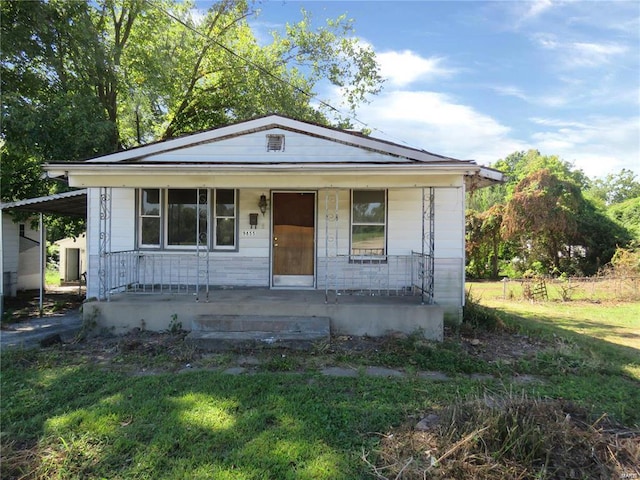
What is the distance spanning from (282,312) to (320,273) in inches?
80.0

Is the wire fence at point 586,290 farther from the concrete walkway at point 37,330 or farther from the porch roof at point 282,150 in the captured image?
the concrete walkway at point 37,330

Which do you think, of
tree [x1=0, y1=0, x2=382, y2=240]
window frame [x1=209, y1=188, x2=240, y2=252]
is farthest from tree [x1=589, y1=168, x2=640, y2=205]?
window frame [x1=209, y1=188, x2=240, y2=252]

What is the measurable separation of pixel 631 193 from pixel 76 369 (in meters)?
68.0

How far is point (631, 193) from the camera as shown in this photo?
177ft

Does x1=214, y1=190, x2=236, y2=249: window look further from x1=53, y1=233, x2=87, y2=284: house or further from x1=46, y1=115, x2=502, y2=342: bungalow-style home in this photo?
x1=53, y1=233, x2=87, y2=284: house

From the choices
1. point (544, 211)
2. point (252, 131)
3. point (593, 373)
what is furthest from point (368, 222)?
point (544, 211)

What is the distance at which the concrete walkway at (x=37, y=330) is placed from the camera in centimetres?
654

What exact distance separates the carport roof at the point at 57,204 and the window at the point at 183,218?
5.00ft

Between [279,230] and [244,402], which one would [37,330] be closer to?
[279,230]

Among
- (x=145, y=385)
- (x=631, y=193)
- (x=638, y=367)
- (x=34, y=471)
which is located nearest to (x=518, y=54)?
(x=638, y=367)

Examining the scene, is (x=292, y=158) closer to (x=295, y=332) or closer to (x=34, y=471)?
(x=295, y=332)

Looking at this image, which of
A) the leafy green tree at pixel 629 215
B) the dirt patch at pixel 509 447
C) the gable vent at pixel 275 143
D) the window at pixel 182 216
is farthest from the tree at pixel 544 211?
the dirt patch at pixel 509 447

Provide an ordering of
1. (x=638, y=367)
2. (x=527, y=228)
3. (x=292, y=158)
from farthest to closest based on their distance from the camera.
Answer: (x=527, y=228) < (x=292, y=158) < (x=638, y=367)

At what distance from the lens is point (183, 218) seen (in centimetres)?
870
